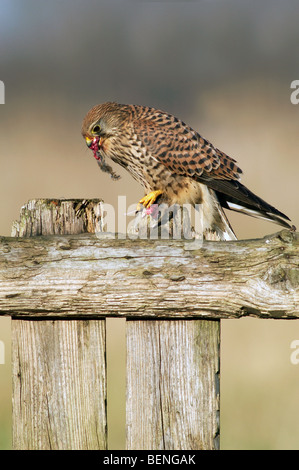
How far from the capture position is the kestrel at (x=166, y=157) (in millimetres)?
3763

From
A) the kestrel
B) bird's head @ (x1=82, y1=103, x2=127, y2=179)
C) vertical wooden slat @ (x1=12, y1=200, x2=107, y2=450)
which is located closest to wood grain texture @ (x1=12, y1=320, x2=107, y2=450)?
vertical wooden slat @ (x1=12, y1=200, x2=107, y2=450)

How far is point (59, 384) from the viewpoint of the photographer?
2.19 meters

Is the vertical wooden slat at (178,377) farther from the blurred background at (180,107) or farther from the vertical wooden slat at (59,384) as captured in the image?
the blurred background at (180,107)

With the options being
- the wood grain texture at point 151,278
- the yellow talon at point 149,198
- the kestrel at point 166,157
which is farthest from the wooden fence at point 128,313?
the kestrel at point 166,157

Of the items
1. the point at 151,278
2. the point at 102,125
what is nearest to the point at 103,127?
the point at 102,125

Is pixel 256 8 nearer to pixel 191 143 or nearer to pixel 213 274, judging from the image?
pixel 191 143

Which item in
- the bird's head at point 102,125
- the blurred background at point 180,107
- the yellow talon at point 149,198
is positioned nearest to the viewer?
the yellow talon at point 149,198

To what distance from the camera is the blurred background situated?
4.55m

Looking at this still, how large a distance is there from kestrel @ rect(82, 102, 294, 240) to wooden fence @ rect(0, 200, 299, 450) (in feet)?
4.84

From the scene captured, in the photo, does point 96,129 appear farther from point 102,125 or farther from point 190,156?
point 190,156

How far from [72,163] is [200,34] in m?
4.46

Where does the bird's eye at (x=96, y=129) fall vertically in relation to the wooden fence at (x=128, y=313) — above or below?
above

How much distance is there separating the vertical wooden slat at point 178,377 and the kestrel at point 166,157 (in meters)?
1.50

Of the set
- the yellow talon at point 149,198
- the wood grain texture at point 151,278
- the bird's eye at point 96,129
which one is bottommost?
the wood grain texture at point 151,278
